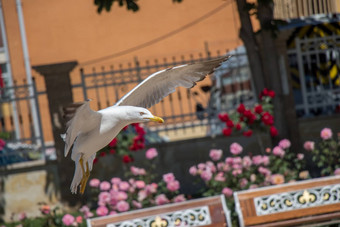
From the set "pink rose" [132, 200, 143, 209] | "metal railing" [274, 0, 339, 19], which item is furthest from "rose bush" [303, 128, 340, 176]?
"metal railing" [274, 0, 339, 19]

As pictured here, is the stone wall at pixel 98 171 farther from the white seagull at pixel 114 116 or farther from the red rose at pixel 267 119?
the white seagull at pixel 114 116

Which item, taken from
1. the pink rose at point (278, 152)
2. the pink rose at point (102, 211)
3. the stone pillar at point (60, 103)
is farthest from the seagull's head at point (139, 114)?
the stone pillar at point (60, 103)

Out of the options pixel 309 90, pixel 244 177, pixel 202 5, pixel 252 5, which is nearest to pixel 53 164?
pixel 244 177

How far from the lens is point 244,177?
25.2 ft

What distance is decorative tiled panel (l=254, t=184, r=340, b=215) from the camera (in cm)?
661

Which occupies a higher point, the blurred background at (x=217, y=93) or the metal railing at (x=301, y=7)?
the metal railing at (x=301, y=7)

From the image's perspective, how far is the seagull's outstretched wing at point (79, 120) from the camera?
2936 mm

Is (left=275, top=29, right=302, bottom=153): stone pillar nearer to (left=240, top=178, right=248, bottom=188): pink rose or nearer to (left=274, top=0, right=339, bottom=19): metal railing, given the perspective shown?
(left=240, top=178, right=248, bottom=188): pink rose

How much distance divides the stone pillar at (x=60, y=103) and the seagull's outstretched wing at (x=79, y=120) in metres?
5.67

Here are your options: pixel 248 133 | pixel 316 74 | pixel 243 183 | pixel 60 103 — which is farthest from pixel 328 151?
pixel 60 103

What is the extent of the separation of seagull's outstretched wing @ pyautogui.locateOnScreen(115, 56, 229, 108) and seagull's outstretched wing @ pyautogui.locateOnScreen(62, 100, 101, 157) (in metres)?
0.43

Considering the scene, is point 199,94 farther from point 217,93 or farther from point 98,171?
point 98,171

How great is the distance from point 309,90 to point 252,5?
1956mm

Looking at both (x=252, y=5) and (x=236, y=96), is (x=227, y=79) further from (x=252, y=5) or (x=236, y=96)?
(x=252, y=5)
